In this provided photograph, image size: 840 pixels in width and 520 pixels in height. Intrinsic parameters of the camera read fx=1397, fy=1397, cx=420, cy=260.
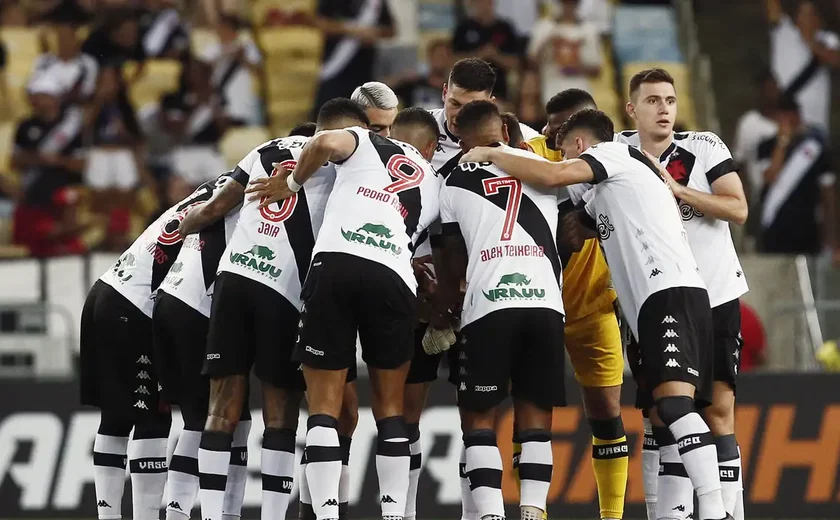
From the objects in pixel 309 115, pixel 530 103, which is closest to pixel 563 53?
pixel 530 103

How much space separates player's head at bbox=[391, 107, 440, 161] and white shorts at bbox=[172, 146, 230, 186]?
756cm

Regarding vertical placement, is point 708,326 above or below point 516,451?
above

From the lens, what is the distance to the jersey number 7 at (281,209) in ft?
28.1

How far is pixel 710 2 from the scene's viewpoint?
19938 mm

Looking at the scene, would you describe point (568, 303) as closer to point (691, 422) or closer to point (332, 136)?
point (691, 422)

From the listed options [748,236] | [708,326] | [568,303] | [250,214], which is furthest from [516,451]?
[748,236]

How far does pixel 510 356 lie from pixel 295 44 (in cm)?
1057

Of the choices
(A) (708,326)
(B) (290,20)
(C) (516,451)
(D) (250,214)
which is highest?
(B) (290,20)

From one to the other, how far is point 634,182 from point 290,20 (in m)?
10.8

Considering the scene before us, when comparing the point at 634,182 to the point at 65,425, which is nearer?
the point at 634,182

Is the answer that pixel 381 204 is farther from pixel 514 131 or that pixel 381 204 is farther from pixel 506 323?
pixel 514 131

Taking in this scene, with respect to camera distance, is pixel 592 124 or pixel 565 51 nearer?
pixel 592 124

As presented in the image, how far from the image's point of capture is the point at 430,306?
8.80 m

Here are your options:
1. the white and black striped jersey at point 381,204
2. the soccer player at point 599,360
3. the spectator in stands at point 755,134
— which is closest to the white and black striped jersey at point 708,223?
the soccer player at point 599,360
